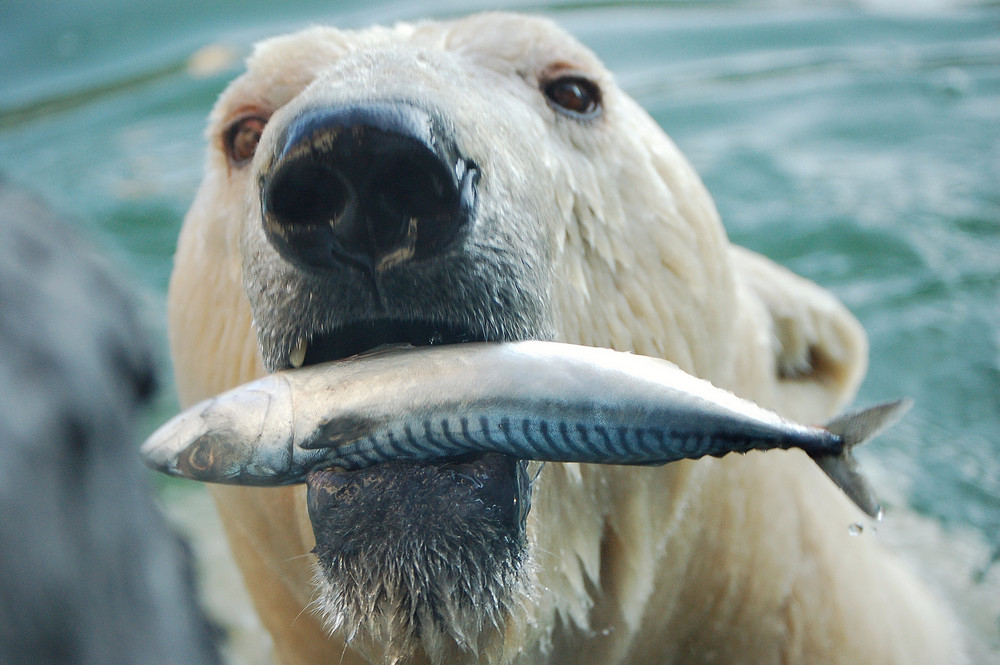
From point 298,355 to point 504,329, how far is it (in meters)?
0.33

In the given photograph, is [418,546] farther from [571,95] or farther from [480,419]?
[571,95]

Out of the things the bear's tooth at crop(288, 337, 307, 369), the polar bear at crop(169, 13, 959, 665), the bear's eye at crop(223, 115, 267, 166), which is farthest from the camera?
the bear's eye at crop(223, 115, 267, 166)

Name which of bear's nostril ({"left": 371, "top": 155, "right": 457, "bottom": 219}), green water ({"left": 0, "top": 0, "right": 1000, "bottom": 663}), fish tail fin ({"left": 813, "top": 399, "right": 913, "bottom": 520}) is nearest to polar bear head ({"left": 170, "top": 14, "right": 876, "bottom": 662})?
bear's nostril ({"left": 371, "top": 155, "right": 457, "bottom": 219})

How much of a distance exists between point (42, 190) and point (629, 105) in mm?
6462

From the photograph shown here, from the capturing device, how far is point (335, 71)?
1479mm

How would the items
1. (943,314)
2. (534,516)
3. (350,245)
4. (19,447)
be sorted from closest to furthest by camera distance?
(350,245)
(534,516)
(19,447)
(943,314)

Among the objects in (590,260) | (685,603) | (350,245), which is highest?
(350,245)

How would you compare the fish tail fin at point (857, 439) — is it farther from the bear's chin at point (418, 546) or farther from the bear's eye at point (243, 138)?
the bear's eye at point (243, 138)

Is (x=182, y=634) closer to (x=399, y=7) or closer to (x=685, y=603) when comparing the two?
(x=685, y=603)

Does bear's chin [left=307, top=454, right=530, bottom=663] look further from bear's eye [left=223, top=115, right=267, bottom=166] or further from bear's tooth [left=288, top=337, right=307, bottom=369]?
bear's eye [left=223, top=115, right=267, bottom=166]

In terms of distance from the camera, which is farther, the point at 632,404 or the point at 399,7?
the point at 399,7

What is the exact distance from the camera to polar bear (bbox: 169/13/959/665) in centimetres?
135

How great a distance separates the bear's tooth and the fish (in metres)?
Result: 0.07

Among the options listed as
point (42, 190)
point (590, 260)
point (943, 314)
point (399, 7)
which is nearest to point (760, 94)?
point (943, 314)
